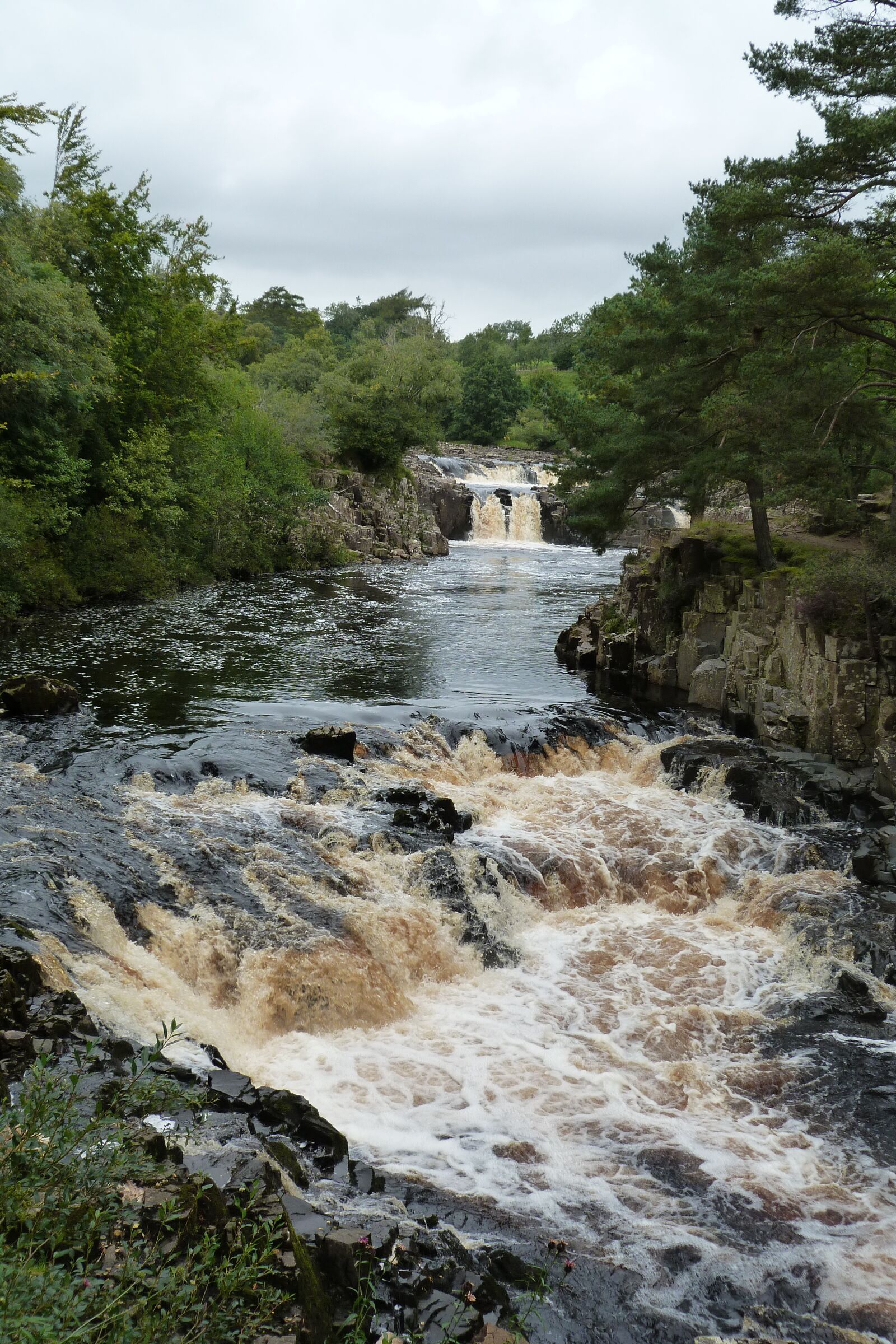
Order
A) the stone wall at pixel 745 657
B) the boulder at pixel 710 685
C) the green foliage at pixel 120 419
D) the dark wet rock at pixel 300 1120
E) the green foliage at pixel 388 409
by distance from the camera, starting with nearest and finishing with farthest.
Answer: the dark wet rock at pixel 300 1120
the stone wall at pixel 745 657
the boulder at pixel 710 685
the green foliage at pixel 120 419
the green foliage at pixel 388 409

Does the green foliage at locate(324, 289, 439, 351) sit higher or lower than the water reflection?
higher

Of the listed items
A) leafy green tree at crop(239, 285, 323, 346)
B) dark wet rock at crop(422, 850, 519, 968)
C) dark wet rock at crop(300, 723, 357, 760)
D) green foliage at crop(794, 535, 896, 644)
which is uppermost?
leafy green tree at crop(239, 285, 323, 346)

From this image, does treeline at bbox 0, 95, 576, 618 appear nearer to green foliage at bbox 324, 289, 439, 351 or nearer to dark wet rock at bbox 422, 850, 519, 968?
dark wet rock at bbox 422, 850, 519, 968

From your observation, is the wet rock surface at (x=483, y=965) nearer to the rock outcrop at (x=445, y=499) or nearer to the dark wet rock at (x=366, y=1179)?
the dark wet rock at (x=366, y=1179)

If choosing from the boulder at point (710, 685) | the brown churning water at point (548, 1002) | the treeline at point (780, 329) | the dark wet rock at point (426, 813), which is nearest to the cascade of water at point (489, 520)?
the treeline at point (780, 329)

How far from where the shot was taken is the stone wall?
1316 centimetres

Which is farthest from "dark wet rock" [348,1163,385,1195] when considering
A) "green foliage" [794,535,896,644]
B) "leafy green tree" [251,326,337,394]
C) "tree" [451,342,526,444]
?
"tree" [451,342,526,444]

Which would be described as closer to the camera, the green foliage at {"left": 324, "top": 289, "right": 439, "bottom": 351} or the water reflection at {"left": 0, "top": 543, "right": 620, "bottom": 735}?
the water reflection at {"left": 0, "top": 543, "right": 620, "bottom": 735}

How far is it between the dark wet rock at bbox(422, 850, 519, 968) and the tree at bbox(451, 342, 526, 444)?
201 ft

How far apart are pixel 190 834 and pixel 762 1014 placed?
19.7ft

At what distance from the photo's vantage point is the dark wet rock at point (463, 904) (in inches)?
376

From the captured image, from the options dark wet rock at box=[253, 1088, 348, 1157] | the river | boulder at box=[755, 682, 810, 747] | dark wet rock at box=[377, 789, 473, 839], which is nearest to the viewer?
dark wet rock at box=[253, 1088, 348, 1157]

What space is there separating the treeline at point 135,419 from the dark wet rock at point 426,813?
11015 millimetres

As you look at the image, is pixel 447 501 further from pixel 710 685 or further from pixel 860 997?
pixel 860 997
